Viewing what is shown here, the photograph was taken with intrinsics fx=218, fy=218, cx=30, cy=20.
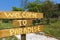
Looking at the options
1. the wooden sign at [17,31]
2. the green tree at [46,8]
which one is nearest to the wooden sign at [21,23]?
the wooden sign at [17,31]

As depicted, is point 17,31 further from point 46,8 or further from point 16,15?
point 46,8

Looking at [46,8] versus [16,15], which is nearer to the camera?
[16,15]

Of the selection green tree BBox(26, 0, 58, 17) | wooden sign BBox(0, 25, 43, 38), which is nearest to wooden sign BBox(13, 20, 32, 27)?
wooden sign BBox(0, 25, 43, 38)

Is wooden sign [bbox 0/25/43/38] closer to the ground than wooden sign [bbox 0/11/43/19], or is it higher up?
closer to the ground

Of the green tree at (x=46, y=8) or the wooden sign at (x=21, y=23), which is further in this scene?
the green tree at (x=46, y=8)

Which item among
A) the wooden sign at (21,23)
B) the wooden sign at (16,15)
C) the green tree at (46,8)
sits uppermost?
the wooden sign at (16,15)

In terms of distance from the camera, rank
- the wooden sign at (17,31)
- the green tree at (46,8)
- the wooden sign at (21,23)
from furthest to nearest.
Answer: the green tree at (46,8) < the wooden sign at (21,23) < the wooden sign at (17,31)

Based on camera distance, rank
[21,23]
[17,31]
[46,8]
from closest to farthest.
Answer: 1. [17,31]
2. [21,23]
3. [46,8]

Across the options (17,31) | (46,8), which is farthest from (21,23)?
(46,8)

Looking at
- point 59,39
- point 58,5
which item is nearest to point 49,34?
point 59,39

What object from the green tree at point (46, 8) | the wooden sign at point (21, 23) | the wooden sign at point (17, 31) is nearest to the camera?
the wooden sign at point (17, 31)

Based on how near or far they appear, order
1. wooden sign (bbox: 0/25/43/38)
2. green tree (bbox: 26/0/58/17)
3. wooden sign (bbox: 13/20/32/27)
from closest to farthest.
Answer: wooden sign (bbox: 0/25/43/38) → wooden sign (bbox: 13/20/32/27) → green tree (bbox: 26/0/58/17)

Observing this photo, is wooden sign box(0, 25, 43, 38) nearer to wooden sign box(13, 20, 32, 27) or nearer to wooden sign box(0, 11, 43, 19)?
wooden sign box(13, 20, 32, 27)

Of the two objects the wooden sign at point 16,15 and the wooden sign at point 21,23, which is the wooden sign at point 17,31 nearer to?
the wooden sign at point 21,23
